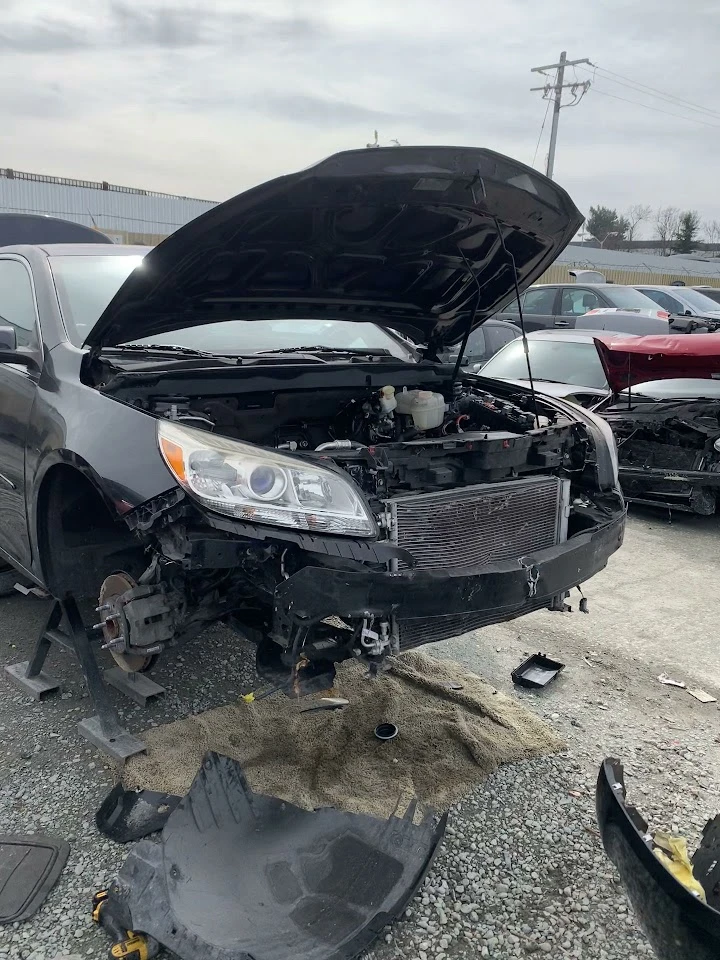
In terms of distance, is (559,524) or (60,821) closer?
(60,821)

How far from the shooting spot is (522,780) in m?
2.71

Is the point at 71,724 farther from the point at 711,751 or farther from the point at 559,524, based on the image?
the point at 711,751

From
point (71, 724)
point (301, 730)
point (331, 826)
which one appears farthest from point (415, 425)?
point (71, 724)

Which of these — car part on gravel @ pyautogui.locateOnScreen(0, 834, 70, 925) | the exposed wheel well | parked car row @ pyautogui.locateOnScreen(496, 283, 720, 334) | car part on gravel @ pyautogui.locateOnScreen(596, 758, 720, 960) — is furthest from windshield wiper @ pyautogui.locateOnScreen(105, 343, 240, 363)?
parked car row @ pyautogui.locateOnScreen(496, 283, 720, 334)

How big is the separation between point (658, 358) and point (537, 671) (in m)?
3.03

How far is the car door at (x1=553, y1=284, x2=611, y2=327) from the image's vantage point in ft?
39.5

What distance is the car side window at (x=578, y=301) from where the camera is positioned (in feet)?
39.6

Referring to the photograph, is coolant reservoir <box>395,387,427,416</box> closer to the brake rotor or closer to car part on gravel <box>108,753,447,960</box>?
the brake rotor

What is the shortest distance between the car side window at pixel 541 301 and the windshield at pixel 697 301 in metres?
3.39

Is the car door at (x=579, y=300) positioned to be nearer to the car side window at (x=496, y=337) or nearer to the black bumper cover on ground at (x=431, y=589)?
the car side window at (x=496, y=337)

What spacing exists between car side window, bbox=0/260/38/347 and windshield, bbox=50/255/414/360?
14 cm

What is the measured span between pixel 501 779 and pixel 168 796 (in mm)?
1143

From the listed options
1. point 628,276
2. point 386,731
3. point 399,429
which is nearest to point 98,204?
point 628,276

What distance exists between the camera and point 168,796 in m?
2.52
